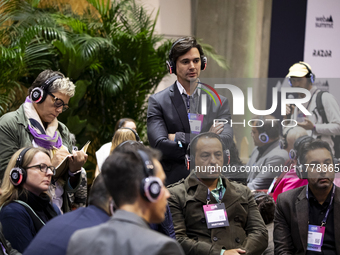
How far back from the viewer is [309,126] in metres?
A: 2.75

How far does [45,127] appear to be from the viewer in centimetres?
288

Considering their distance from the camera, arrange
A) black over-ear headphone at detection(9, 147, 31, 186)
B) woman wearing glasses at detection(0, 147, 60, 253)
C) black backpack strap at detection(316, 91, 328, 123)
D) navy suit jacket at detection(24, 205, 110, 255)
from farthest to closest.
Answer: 1. black backpack strap at detection(316, 91, 328, 123)
2. black over-ear headphone at detection(9, 147, 31, 186)
3. woman wearing glasses at detection(0, 147, 60, 253)
4. navy suit jacket at detection(24, 205, 110, 255)

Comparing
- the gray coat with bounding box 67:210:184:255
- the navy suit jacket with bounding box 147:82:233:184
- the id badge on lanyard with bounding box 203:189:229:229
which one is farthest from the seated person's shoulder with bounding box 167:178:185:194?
the gray coat with bounding box 67:210:184:255

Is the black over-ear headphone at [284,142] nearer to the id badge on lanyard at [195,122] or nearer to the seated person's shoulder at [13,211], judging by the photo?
the id badge on lanyard at [195,122]

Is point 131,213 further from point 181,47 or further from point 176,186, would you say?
point 181,47

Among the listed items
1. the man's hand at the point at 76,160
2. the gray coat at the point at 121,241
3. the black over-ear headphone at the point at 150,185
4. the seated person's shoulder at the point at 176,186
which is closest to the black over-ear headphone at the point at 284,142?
the seated person's shoulder at the point at 176,186

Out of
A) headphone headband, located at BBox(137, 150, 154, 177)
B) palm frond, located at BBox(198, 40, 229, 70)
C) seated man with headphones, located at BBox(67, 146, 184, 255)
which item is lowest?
seated man with headphones, located at BBox(67, 146, 184, 255)

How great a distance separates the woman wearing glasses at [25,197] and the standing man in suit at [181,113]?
0.77 meters

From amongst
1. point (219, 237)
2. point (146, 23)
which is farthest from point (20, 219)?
point (146, 23)

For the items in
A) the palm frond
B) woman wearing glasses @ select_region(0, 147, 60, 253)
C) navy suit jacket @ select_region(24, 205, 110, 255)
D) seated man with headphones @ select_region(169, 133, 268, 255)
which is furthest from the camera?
the palm frond

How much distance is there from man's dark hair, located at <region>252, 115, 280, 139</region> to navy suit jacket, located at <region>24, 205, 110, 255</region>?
1.49m

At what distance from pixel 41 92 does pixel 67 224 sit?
1462 mm

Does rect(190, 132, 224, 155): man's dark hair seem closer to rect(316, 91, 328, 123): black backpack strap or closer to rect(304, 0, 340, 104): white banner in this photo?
rect(316, 91, 328, 123): black backpack strap

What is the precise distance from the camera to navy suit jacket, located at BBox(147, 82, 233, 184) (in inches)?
107
